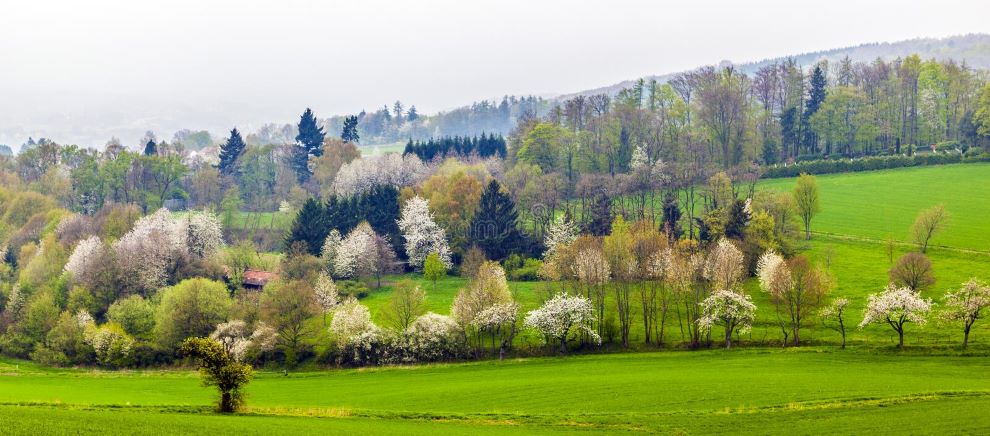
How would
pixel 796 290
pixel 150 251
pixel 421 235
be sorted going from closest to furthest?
pixel 796 290 < pixel 150 251 < pixel 421 235

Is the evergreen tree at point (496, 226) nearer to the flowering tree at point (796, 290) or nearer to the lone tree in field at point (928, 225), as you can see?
the flowering tree at point (796, 290)

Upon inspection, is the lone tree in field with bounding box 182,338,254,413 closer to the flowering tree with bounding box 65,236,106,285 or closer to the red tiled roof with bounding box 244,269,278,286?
the red tiled roof with bounding box 244,269,278,286

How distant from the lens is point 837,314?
182 ft

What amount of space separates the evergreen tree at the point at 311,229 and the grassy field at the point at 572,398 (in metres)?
36.4

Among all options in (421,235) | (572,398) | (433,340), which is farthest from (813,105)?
(572,398)

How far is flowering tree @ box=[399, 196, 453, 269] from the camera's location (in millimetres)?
89044

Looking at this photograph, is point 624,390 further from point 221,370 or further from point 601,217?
point 601,217

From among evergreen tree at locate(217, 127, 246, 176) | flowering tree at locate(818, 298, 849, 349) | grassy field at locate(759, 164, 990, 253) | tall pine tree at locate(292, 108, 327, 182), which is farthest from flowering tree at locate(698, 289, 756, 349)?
evergreen tree at locate(217, 127, 246, 176)

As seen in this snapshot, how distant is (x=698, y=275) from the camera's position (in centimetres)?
6525

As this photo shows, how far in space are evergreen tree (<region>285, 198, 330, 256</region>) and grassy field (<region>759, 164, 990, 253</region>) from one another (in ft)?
196

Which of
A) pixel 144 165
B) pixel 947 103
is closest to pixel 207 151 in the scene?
pixel 144 165

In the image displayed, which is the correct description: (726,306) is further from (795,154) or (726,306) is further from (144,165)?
(144,165)

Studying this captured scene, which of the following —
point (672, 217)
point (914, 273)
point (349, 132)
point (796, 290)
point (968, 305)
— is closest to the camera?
point (968, 305)

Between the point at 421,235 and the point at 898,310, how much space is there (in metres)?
53.0
